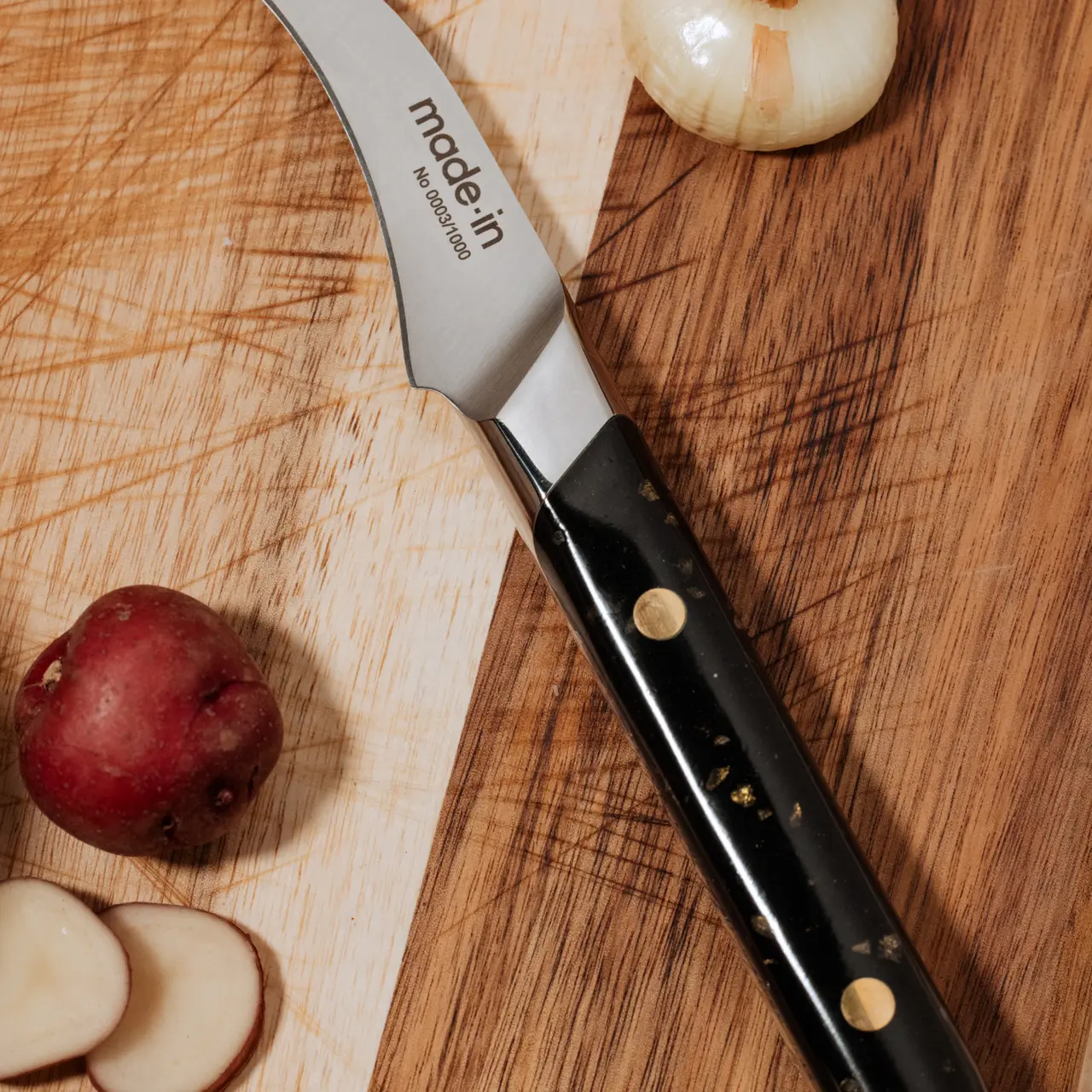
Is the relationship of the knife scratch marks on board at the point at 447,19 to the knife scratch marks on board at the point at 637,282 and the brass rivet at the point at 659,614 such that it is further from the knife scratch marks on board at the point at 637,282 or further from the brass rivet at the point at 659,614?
the brass rivet at the point at 659,614

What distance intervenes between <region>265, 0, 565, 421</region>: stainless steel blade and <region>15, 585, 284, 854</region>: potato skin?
0.35 meters

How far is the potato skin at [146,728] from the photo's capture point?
3.03ft

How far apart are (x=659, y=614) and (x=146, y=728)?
0.48 metres

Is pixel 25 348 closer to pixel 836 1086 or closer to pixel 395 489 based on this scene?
pixel 395 489

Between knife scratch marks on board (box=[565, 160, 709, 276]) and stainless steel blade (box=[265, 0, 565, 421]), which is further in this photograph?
knife scratch marks on board (box=[565, 160, 709, 276])

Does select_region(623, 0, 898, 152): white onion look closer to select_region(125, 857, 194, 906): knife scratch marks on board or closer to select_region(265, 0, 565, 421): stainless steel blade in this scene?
select_region(265, 0, 565, 421): stainless steel blade

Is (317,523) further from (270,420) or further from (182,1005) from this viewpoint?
(182,1005)

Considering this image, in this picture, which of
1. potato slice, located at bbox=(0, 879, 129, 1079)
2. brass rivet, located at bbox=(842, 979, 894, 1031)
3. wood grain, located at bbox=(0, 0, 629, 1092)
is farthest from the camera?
wood grain, located at bbox=(0, 0, 629, 1092)

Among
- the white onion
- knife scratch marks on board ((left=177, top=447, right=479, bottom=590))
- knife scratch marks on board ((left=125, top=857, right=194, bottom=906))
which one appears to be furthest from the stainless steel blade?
knife scratch marks on board ((left=125, top=857, right=194, bottom=906))

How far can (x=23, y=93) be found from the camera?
3.73 ft

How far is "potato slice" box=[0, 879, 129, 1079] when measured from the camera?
0.96 m

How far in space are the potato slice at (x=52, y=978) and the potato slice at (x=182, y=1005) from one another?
0.04 m

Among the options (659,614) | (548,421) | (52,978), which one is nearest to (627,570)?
(659,614)

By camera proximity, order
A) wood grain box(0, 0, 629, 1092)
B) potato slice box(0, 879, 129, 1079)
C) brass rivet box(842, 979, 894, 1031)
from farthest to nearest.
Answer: wood grain box(0, 0, 629, 1092), potato slice box(0, 879, 129, 1079), brass rivet box(842, 979, 894, 1031)
